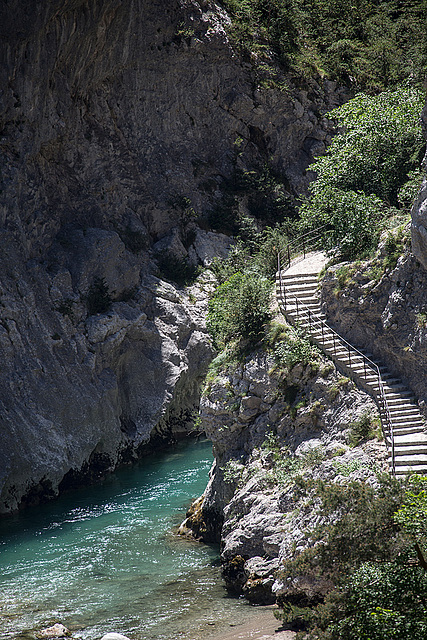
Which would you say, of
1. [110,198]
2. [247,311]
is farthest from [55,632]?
[110,198]

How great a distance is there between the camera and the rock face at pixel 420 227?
1667 centimetres

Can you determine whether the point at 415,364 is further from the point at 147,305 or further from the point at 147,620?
the point at 147,305

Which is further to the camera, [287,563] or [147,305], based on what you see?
[147,305]

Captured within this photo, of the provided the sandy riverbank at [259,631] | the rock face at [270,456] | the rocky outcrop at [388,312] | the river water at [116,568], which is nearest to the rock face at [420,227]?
the rocky outcrop at [388,312]

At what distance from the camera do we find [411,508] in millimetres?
10766

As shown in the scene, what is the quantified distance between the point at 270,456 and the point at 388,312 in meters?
5.78

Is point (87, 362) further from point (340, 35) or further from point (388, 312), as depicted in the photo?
point (340, 35)

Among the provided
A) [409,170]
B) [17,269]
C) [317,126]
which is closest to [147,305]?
[17,269]

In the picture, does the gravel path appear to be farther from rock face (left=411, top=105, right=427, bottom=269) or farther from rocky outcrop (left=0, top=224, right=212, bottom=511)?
rocky outcrop (left=0, top=224, right=212, bottom=511)

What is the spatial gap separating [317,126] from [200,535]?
33.3 m

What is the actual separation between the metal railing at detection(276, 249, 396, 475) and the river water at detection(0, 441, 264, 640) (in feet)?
20.2

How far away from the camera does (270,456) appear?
18734mm

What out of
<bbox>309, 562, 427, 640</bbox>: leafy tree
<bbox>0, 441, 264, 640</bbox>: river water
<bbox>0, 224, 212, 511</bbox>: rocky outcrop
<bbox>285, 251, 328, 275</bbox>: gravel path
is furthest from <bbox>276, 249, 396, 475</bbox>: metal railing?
<bbox>0, 224, 212, 511</bbox>: rocky outcrop

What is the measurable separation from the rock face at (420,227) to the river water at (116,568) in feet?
35.3
